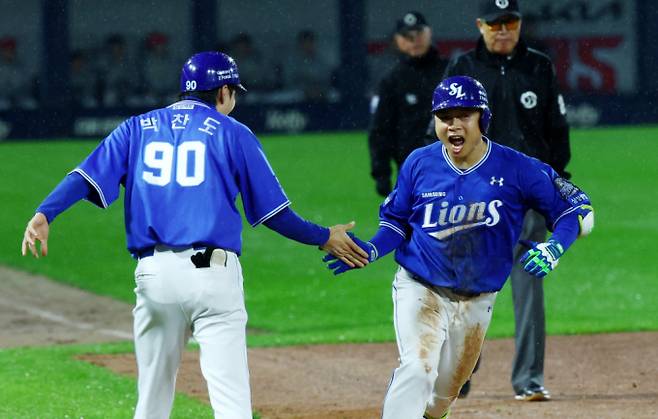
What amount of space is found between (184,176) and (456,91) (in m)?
1.49

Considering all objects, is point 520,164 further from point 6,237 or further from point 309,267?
point 6,237

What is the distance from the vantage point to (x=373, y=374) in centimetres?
973

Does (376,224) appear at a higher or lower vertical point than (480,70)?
lower

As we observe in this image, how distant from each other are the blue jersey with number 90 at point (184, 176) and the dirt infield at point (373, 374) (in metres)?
2.40

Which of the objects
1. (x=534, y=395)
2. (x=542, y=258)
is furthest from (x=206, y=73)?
(x=534, y=395)

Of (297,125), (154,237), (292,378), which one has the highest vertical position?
(154,237)

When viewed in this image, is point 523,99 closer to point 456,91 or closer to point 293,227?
point 456,91

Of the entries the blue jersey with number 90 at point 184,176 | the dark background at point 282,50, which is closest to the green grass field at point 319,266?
the blue jersey with number 90 at point 184,176

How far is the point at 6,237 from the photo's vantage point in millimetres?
17844

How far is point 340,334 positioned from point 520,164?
16.2 ft

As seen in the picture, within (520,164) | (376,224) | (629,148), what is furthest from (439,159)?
(629,148)

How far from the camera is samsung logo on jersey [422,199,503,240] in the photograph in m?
6.78

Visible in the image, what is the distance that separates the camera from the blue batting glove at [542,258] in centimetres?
654

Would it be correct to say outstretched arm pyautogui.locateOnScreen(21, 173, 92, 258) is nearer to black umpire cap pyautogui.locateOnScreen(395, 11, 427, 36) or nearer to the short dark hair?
the short dark hair
